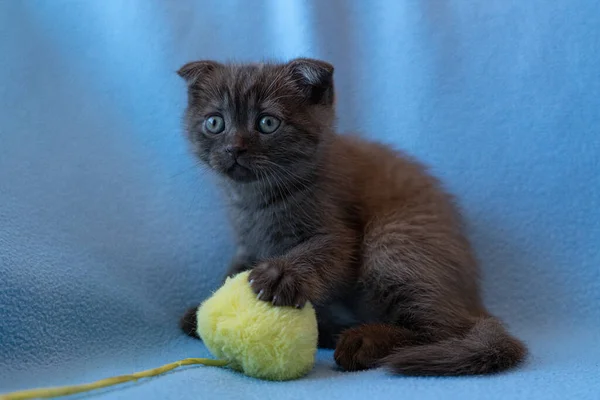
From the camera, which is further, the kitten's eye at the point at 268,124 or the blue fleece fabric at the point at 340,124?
the blue fleece fabric at the point at 340,124

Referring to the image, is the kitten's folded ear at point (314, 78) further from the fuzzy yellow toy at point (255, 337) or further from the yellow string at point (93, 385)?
the yellow string at point (93, 385)

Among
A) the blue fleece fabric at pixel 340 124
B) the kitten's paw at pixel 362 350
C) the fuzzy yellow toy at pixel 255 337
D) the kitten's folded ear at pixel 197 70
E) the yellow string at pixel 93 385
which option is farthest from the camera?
the blue fleece fabric at pixel 340 124

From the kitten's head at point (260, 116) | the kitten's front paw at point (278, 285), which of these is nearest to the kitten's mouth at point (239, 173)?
the kitten's head at point (260, 116)

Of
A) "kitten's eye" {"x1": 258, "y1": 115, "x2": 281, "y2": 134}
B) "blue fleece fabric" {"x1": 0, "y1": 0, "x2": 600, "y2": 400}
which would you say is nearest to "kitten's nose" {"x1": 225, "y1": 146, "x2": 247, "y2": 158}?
"kitten's eye" {"x1": 258, "y1": 115, "x2": 281, "y2": 134}

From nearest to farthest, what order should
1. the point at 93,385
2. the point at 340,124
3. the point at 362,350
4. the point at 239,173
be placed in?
the point at 93,385 < the point at 362,350 < the point at 239,173 < the point at 340,124

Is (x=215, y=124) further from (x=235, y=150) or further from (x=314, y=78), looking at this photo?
(x=314, y=78)

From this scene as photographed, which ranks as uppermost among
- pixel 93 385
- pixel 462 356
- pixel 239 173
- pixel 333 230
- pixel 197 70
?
pixel 197 70

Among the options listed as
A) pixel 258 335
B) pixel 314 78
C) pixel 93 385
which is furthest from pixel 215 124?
pixel 93 385
